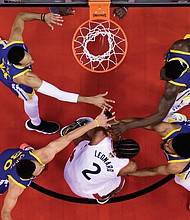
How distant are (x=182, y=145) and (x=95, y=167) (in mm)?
865

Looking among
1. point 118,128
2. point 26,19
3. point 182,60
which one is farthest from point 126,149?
point 26,19

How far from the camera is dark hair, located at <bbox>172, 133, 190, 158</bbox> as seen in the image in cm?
337

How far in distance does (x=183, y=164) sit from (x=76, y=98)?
1296 millimetres

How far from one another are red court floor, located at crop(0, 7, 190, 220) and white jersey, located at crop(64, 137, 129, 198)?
76 cm

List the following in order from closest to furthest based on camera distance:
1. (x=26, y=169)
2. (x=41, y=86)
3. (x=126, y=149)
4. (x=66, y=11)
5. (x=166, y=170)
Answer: (x=26, y=169), (x=126, y=149), (x=41, y=86), (x=166, y=170), (x=66, y=11)

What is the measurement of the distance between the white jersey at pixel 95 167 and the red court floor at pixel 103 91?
759 mm

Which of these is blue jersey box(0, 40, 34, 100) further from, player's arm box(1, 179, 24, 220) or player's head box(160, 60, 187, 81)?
player's head box(160, 60, 187, 81)

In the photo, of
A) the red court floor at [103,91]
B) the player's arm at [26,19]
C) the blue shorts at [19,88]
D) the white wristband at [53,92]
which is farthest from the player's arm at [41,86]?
the red court floor at [103,91]

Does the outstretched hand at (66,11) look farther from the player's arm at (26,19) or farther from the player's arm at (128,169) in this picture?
the player's arm at (128,169)

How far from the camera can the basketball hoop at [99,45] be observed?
4.52 meters

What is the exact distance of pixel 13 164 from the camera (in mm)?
3498

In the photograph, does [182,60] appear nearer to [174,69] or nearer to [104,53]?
[174,69]

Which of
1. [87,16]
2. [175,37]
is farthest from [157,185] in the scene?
[87,16]

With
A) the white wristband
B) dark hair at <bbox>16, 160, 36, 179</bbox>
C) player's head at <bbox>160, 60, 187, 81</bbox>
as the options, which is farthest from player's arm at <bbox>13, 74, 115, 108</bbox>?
dark hair at <bbox>16, 160, 36, 179</bbox>
